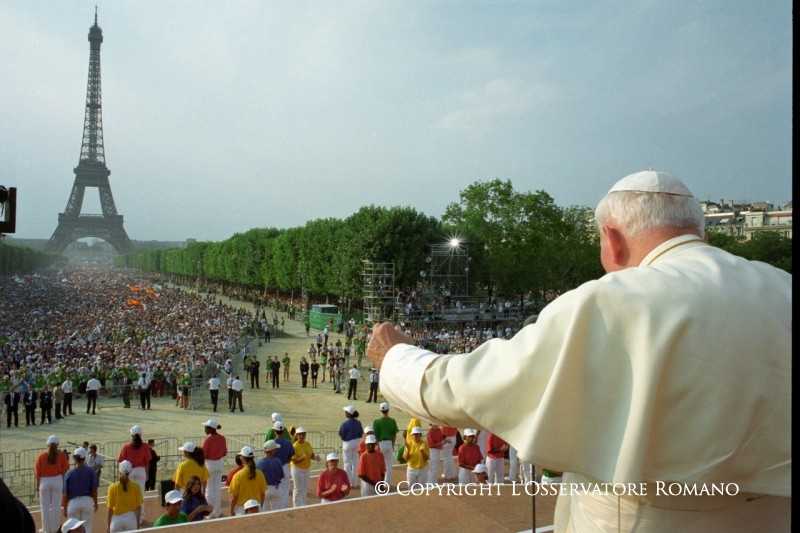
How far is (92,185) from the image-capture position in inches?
4638

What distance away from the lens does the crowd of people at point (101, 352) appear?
56.7 ft

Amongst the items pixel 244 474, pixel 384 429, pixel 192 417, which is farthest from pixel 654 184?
pixel 192 417

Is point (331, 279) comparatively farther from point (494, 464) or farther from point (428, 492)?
point (428, 492)

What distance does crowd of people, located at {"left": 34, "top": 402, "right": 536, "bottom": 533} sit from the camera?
281 inches

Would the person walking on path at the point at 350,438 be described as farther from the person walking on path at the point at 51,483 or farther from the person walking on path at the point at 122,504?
the person walking on path at the point at 51,483

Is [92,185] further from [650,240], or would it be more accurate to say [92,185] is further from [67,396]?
[650,240]

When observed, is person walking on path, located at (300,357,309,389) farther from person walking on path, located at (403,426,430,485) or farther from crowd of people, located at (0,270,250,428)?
person walking on path, located at (403,426,430,485)

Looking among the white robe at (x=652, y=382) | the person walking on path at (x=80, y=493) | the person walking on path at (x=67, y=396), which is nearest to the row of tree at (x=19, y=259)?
the person walking on path at (x=67, y=396)

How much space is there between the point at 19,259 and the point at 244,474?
3986 inches

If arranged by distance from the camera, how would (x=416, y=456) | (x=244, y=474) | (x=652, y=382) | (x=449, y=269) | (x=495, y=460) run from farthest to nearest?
1. (x=449, y=269)
2. (x=495, y=460)
3. (x=416, y=456)
4. (x=244, y=474)
5. (x=652, y=382)

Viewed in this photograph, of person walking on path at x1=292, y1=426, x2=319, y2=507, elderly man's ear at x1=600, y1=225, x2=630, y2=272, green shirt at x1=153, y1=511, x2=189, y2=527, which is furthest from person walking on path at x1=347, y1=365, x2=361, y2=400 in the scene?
elderly man's ear at x1=600, y1=225, x2=630, y2=272

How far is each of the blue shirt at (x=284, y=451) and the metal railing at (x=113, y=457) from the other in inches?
125

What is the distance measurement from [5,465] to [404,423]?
9231mm

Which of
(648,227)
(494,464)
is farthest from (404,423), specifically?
(648,227)
